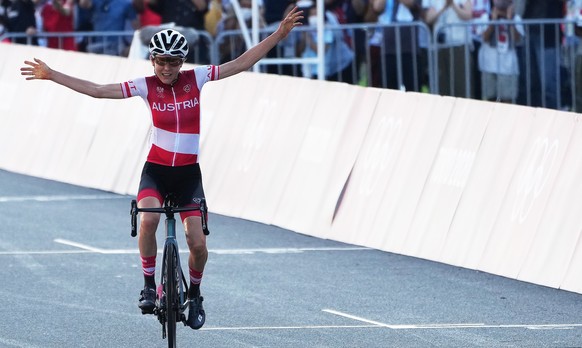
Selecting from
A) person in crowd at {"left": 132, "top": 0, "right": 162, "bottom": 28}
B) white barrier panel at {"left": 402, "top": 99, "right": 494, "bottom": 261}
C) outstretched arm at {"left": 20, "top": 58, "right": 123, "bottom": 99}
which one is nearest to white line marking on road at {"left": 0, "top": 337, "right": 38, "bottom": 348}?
outstretched arm at {"left": 20, "top": 58, "right": 123, "bottom": 99}

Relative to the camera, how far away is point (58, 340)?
10.3 meters

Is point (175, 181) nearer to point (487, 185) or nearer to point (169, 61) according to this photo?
point (169, 61)

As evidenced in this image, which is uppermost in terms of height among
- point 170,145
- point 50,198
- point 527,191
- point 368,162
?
point 170,145

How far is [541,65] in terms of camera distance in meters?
20.9

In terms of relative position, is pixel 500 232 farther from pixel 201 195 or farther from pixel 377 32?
pixel 377 32

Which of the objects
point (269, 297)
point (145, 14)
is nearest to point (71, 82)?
point (269, 297)

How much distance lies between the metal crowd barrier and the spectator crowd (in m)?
0.01

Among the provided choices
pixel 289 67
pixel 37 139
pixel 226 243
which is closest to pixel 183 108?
pixel 226 243

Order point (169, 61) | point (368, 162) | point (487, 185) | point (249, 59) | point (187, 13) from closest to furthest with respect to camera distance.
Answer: point (169, 61) < point (249, 59) < point (487, 185) < point (368, 162) < point (187, 13)

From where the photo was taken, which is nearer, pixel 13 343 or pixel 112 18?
pixel 13 343

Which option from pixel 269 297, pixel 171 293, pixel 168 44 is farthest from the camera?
pixel 269 297

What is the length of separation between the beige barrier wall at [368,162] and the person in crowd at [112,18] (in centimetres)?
389

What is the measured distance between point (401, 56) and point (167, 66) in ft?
39.7

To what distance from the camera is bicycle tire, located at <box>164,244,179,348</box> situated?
936cm
